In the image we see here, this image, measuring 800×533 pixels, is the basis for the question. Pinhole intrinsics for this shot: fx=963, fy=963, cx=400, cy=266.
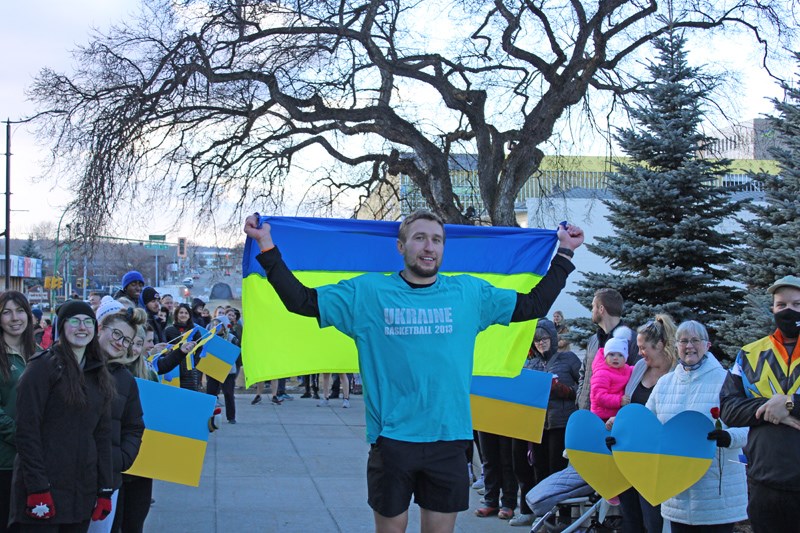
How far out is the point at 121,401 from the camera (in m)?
5.32

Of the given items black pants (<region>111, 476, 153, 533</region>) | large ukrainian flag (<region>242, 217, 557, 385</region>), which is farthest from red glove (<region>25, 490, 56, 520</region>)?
black pants (<region>111, 476, 153, 533</region>)

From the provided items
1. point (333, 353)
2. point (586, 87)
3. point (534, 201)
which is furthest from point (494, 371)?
point (534, 201)

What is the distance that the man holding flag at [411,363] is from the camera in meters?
4.28

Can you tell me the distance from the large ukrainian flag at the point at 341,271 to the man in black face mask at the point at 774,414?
134 cm

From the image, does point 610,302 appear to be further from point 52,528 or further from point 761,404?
point 52,528

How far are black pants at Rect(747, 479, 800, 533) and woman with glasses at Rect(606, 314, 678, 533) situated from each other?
1.06 meters

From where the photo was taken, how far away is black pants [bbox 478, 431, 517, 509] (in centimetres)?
889

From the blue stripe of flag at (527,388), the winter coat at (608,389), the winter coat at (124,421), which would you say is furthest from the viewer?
the blue stripe of flag at (527,388)

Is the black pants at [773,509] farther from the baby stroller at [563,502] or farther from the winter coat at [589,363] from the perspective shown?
the baby stroller at [563,502]

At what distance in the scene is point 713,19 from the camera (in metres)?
15.1

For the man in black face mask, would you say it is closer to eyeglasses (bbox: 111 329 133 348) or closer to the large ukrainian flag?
the large ukrainian flag

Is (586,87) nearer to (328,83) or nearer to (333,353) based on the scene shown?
(328,83)

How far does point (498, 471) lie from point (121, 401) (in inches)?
183

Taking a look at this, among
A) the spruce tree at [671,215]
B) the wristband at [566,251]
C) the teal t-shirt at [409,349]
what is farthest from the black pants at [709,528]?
the spruce tree at [671,215]
